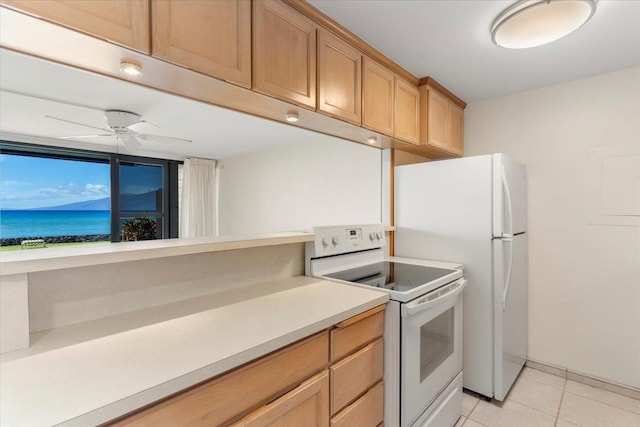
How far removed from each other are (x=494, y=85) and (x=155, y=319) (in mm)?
2784

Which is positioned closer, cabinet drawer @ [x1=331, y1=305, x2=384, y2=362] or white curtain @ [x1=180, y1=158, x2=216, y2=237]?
cabinet drawer @ [x1=331, y1=305, x2=384, y2=362]

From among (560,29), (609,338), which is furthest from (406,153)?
(609,338)

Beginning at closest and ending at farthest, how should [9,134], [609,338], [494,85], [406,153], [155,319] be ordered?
[155,319]
[9,134]
[609,338]
[494,85]
[406,153]

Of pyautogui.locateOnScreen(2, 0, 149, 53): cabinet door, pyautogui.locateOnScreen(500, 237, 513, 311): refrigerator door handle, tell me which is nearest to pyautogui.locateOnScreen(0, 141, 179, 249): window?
pyautogui.locateOnScreen(2, 0, 149, 53): cabinet door

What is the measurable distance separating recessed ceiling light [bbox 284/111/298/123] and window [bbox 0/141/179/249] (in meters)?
1.46

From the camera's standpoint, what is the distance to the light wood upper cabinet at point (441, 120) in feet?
7.59

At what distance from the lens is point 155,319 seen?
112cm

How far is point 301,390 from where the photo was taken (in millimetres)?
1062

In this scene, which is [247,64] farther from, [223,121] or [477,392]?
[477,392]

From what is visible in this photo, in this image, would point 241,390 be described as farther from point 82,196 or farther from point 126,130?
point 82,196

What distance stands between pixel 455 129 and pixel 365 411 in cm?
236

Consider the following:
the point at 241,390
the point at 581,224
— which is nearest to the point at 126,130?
the point at 241,390

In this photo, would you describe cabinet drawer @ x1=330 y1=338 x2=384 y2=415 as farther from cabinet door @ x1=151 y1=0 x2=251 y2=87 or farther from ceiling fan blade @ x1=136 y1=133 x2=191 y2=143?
ceiling fan blade @ x1=136 y1=133 x2=191 y2=143

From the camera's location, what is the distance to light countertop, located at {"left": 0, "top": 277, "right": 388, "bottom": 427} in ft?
2.11
